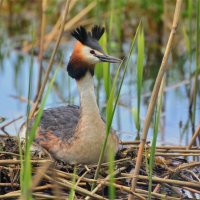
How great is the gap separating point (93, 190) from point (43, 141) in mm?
1110

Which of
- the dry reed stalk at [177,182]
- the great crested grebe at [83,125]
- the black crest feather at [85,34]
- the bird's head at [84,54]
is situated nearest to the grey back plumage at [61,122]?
the great crested grebe at [83,125]

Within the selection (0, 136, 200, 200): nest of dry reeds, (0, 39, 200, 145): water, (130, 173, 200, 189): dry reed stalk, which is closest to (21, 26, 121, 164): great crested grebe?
(0, 136, 200, 200): nest of dry reeds

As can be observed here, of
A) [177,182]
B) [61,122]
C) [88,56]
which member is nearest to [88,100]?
[88,56]

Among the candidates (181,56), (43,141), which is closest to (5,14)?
(181,56)

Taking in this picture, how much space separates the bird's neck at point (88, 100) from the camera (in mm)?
6062

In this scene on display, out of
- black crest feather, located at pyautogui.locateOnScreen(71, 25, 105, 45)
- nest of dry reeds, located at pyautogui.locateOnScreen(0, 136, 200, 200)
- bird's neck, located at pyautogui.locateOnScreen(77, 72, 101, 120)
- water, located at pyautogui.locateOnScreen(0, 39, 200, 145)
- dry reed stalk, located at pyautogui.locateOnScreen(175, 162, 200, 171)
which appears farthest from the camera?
water, located at pyautogui.locateOnScreen(0, 39, 200, 145)

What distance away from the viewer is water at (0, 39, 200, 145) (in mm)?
8328

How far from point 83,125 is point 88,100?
8.1 inches

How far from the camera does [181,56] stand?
1150 cm

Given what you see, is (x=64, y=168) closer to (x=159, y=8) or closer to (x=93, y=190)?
(x=93, y=190)

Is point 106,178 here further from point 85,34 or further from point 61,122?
point 85,34

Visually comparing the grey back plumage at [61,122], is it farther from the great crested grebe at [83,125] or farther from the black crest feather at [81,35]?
the black crest feather at [81,35]

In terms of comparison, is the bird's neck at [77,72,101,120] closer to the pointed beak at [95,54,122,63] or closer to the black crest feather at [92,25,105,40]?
the pointed beak at [95,54,122,63]

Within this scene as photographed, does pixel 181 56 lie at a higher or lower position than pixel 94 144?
higher
